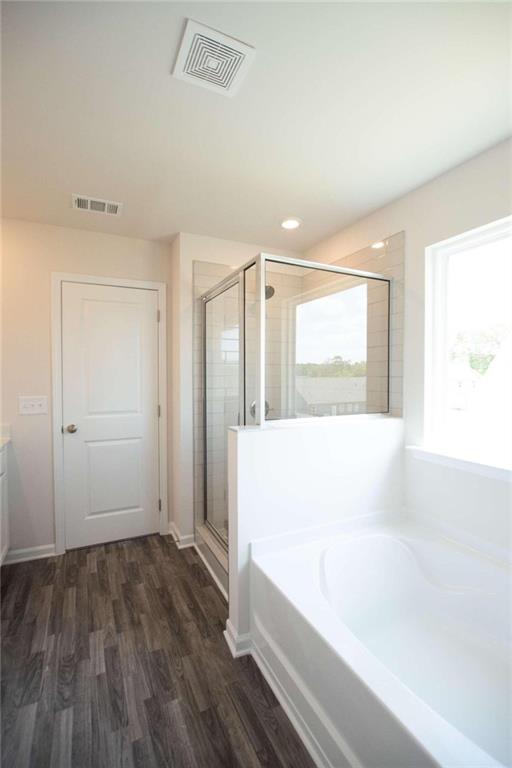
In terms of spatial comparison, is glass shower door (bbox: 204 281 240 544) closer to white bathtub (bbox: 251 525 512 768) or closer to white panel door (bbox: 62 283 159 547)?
white panel door (bbox: 62 283 159 547)

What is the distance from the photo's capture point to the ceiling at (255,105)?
1114mm

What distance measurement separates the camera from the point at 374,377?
2340mm

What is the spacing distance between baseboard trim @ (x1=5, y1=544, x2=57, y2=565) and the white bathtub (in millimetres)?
1824

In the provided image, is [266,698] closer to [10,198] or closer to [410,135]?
[410,135]

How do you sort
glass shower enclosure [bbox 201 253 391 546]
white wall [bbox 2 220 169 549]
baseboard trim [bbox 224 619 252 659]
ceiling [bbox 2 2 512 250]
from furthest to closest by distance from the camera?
white wall [bbox 2 220 169 549]
glass shower enclosure [bbox 201 253 391 546]
baseboard trim [bbox 224 619 252 659]
ceiling [bbox 2 2 512 250]

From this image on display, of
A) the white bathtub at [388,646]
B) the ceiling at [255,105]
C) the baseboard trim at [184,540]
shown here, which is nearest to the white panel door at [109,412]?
the baseboard trim at [184,540]

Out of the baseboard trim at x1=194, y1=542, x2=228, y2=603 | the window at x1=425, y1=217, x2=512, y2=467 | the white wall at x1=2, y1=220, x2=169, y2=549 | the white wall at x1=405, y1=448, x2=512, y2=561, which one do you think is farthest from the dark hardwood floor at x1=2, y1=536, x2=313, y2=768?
the window at x1=425, y1=217, x2=512, y2=467

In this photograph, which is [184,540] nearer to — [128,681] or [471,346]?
[128,681]

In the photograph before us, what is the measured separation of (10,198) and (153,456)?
209 centimetres

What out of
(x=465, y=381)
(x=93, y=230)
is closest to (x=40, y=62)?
(x=93, y=230)

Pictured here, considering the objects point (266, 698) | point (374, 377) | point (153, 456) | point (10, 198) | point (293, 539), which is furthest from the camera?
point (153, 456)

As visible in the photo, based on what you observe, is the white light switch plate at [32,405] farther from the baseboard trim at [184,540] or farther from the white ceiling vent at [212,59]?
the white ceiling vent at [212,59]

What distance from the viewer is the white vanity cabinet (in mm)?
2279

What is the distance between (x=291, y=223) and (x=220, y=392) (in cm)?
140
